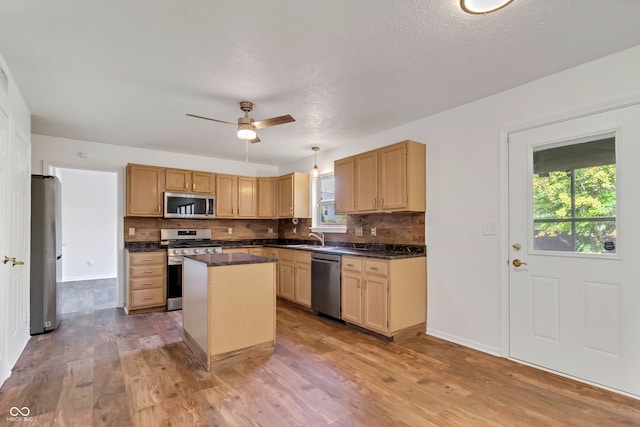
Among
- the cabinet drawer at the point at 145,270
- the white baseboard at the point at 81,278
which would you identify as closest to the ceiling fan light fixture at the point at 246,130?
the cabinet drawer at the point at 145,270

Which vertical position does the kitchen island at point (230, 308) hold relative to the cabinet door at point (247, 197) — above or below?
below

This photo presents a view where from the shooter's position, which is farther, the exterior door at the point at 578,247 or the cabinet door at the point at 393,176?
the cabinet door at the point at 393,176

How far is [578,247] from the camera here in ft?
8.30

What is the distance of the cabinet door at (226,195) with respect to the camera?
18.2ft

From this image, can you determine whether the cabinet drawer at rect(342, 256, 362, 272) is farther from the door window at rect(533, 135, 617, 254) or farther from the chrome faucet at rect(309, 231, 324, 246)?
the door window at rect(533, 135, 617, 254)

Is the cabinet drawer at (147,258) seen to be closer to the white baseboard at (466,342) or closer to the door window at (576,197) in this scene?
the white baseboard at (466,342)

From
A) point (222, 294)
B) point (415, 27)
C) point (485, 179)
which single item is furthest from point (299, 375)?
point (415, 27)

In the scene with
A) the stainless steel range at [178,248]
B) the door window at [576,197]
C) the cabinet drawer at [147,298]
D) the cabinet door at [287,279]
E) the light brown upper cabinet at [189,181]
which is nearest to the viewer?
the door window at [576,197]

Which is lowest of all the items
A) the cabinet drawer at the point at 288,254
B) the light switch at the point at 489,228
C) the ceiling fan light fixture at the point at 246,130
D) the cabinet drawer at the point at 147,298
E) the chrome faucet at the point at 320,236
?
the cabinet drawer at the point at 147,298

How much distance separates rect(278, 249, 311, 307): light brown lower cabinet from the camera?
15.1 feet

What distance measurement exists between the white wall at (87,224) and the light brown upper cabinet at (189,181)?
2887 millimetres

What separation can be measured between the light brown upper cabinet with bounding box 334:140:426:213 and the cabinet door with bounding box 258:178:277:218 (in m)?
2.24

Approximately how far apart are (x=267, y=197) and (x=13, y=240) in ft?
12.1

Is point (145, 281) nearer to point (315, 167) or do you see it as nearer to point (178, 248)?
point (178, 248)
